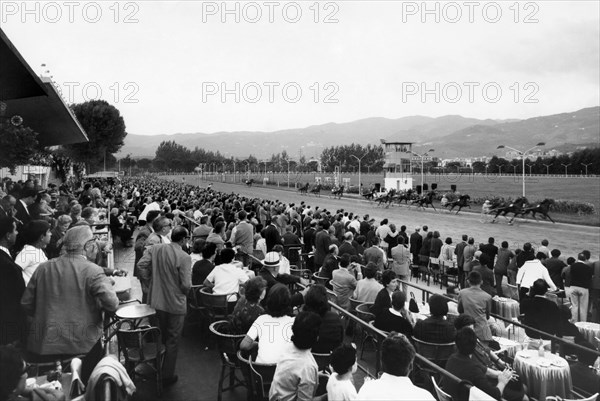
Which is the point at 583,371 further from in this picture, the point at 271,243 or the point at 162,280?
the point at 271,243

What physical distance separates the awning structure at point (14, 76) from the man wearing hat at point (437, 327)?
6139 mm

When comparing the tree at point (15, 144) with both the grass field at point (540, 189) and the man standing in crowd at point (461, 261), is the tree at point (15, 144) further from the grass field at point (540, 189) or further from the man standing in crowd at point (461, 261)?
the grass field at point (540, 189)

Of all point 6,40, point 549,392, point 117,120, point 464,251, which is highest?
point 117,120

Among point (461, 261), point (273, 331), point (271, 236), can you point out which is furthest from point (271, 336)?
point (461, 261)

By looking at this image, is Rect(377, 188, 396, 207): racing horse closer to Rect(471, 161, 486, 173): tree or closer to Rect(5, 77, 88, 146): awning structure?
Rect(5, 77, 88, 146): awning structure

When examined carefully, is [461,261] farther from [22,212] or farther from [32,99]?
[32,99]

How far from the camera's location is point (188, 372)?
5633 millimetres

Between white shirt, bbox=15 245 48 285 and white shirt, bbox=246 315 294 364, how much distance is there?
259cm

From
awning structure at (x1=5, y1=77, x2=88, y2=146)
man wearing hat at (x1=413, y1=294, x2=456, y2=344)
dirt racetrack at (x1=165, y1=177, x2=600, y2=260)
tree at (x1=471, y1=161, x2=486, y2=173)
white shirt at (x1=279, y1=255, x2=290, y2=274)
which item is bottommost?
dirt racetrack at (x1=165, y1=177, x2=600, y2=260)

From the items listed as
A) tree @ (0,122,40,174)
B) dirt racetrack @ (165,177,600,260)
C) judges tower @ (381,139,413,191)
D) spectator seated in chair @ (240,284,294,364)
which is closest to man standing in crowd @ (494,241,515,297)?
spectator seated in chair @ (240,284,294,364)

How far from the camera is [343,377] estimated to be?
3.53m

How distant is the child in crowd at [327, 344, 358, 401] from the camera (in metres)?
3.46

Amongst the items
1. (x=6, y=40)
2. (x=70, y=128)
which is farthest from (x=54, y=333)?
(x=70, y=128)

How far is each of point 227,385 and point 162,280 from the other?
1.50 metres
